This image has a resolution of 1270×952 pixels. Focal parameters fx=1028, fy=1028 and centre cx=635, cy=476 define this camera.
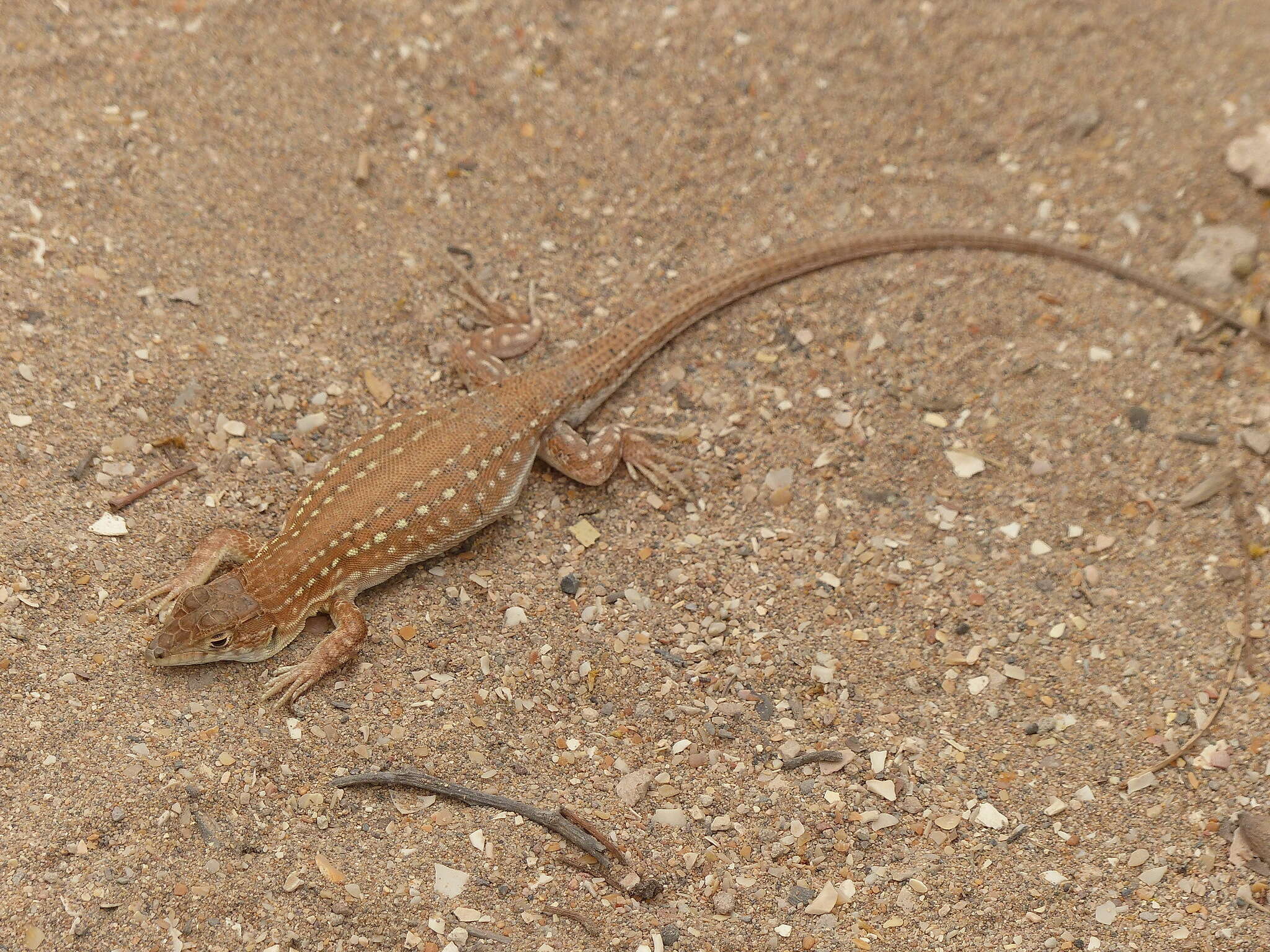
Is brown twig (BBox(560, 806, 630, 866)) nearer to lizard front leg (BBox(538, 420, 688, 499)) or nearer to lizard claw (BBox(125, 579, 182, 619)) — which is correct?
lizard front leg (BBox(538, 420, 688, 499))

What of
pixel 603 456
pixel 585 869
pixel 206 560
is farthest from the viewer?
pixel 603 456

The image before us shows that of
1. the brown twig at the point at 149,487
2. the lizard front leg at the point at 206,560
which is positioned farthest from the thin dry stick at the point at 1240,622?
the brown twig at the point at 149,487

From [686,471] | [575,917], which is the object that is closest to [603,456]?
[686,471]

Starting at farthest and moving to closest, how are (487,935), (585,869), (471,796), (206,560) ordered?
(206,560)
(471,796)
(585,869)
(487,935)

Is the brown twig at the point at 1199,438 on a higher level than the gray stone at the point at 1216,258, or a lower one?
lower

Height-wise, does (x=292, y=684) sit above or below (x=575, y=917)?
below

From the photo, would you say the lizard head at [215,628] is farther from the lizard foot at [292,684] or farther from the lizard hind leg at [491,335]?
the lizard hind leg at [491,335]

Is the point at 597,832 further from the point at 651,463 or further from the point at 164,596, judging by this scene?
the point at 164,596
